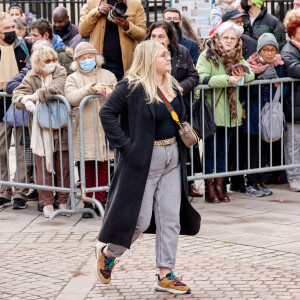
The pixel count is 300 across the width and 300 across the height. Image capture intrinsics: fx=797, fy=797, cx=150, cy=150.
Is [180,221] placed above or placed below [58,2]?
below

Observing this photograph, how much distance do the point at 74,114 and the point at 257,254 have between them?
264 centimetres

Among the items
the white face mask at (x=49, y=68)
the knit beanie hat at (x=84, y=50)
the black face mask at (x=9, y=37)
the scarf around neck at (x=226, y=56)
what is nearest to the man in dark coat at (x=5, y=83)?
the black face mask at (x=9, y=37)

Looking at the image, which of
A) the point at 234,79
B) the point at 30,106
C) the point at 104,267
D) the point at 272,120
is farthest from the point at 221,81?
the point at 104,267

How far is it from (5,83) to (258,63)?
9.85 ft

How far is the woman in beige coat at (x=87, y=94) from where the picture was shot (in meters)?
8.45

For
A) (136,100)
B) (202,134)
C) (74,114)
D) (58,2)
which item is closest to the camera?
(136,100)

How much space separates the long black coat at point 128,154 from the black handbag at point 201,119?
3313 mm

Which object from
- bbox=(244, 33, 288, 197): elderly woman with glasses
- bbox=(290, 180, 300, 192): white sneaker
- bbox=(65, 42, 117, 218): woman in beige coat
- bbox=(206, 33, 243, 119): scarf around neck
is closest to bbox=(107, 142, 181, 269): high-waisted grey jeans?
bbox=(65, 42, 117, 218): woman in beige coat

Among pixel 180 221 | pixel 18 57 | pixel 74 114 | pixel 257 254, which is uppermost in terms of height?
pixel 18 57

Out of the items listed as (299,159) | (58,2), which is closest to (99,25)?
(299,159)

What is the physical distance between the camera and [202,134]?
9062mm

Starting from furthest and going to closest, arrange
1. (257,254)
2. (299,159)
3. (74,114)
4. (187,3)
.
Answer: (187,3) < (299,159) < (74,114) < (257,254)

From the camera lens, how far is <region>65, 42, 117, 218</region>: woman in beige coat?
845 cm

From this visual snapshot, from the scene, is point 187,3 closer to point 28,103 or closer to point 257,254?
point 28,103
